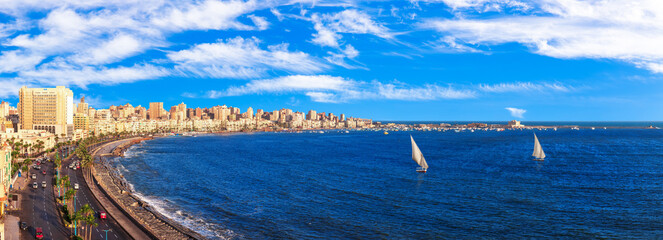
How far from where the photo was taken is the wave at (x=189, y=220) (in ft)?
107

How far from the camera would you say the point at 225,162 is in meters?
82.4

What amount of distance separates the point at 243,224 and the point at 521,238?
69.2 feet

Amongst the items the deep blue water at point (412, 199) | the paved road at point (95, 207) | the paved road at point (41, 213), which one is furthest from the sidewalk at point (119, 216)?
the deep blue water at point (412, 199)

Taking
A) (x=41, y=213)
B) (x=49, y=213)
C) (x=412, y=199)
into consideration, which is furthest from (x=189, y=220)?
(x=412, y=199)

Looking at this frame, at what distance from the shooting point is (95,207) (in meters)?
37.8

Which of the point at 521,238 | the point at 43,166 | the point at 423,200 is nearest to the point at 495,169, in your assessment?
the point at 423,200

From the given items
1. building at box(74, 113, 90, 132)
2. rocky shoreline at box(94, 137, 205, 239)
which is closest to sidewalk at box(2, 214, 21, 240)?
rocky shoreline at box(94, 137, 205, 239)

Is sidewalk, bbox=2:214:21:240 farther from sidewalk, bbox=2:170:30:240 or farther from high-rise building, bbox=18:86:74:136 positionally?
high-rise building, bbox=18:86:74:136

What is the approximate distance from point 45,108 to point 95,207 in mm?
113983

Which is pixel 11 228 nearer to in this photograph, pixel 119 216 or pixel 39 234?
pixel 39 234

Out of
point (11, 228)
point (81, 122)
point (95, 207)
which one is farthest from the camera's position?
point (81, 122)

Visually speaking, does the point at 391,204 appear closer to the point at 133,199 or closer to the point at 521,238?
the point at 521,238

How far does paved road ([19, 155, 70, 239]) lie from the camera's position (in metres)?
29.8

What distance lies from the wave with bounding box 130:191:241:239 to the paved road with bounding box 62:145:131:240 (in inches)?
191
